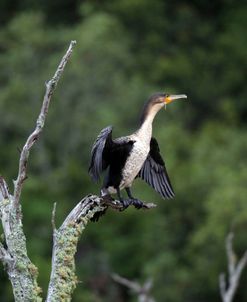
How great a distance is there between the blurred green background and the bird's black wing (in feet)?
58.9

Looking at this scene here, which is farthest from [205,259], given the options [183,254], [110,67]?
[110,67]

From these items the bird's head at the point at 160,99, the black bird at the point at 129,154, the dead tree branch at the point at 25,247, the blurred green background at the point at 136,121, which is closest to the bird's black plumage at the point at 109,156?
the black bird at the point at 129,154

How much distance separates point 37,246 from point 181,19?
24.0 metres

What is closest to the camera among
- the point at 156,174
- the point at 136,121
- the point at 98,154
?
the point at 98,154

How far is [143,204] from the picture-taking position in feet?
36.6

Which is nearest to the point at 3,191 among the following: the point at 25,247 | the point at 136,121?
the point at 25,247

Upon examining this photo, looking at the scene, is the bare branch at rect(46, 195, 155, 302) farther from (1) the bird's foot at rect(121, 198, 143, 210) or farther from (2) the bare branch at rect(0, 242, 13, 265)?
(1) the bird's foot at rect(121, 198, 143, 210)

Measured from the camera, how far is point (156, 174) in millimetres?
12148

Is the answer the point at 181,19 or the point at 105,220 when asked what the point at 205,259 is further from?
the point at 181,19

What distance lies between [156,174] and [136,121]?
3265 centimetres

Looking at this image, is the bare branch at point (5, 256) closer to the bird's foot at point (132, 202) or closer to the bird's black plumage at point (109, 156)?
the bird's black plumage at point (109, 156)

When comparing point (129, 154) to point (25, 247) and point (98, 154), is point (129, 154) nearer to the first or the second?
point (98, 154)

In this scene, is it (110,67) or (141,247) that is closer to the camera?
(141,247)

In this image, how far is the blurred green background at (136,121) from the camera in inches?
1457
